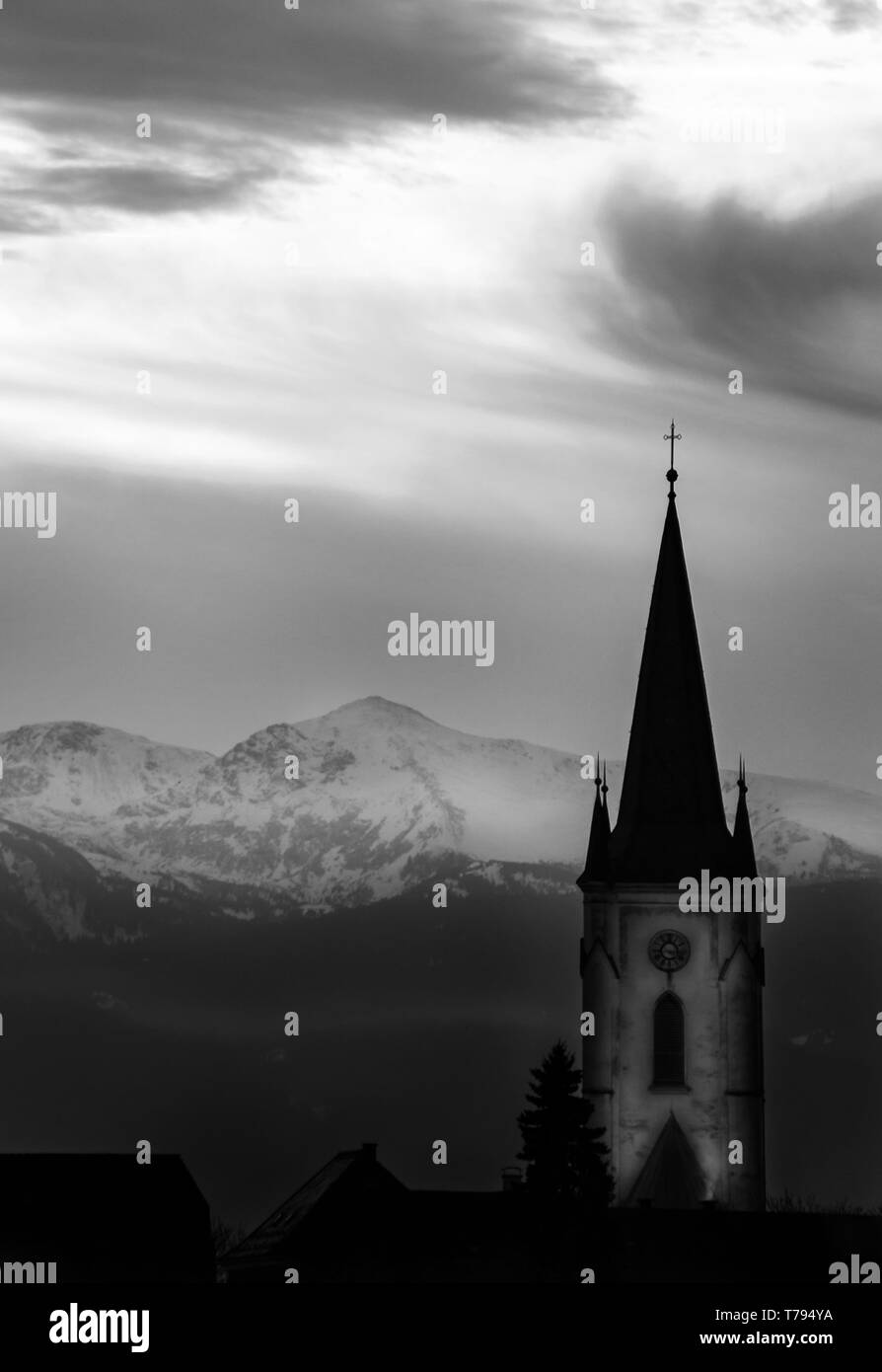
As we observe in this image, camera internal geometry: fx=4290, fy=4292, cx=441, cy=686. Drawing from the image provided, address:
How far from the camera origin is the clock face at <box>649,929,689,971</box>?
135375 mm

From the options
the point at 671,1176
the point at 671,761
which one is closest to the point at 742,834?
the point at 671,761

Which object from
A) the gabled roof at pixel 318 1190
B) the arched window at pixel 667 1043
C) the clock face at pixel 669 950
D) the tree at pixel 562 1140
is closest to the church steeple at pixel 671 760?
the clock face at pixel 669 950

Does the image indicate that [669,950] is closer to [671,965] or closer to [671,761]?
[671,965]

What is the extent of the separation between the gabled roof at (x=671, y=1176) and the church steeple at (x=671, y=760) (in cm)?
837

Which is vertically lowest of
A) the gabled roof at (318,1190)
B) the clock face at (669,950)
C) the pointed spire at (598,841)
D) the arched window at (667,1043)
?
the gabled roof at (318,1190)

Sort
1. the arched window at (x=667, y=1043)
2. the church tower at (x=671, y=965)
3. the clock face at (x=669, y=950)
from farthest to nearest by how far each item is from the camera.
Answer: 1. the clock face at (x=669, y=950)
2. the arched window at (x=667, y=1043)
3. the church tower at (x=671, y=965)

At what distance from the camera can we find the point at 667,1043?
5325 inches

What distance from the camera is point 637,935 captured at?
135375mm

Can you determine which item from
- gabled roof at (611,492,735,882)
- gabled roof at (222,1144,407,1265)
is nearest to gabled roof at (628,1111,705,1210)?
gabled roof at (222,1144,407,1265)

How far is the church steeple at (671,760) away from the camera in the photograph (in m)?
136

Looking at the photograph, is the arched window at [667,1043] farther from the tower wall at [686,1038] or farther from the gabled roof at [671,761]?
the gabled roof at [671,761]

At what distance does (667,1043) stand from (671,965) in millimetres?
2458
